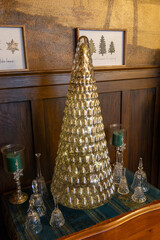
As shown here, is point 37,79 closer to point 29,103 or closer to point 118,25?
point 29,103

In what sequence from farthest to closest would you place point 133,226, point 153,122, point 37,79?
point 153,122 < point 37,79 < point 133,226

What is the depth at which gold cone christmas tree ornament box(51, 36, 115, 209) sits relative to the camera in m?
0.80

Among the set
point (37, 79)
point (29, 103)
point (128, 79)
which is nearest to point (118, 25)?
point (128, 79)

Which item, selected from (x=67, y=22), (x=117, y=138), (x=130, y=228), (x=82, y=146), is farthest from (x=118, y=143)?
(x=67, y=22)

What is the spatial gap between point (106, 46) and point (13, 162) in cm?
81

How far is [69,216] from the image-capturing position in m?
0.85

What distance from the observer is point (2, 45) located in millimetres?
947

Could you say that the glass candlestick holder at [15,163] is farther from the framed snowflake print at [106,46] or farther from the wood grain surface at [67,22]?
the framed snowflake print at [106,46]

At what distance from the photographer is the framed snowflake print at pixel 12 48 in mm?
942

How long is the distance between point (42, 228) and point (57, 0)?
3.41ft

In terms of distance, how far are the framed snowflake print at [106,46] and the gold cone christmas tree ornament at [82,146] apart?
1.06ft

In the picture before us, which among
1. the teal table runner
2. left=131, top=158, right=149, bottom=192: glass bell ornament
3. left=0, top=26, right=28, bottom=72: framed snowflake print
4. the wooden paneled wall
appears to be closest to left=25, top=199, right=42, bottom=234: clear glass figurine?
the teal table runner

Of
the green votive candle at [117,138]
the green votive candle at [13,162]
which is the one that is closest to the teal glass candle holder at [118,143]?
the green votive candle at [117,138]

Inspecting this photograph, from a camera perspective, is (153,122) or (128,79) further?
(153,122)
